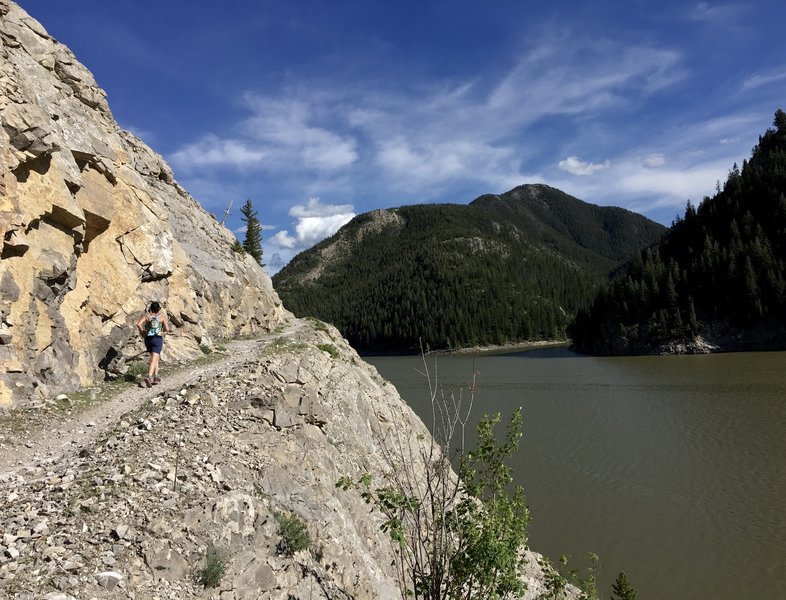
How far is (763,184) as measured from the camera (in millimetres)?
124250

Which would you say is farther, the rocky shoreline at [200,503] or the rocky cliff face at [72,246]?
the rocky cliff face at [72,246]

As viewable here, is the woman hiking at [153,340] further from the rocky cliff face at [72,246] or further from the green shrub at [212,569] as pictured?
the green shrub at [212,569]

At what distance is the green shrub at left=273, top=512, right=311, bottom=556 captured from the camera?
7.53 metres

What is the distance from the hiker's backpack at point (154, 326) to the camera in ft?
42.5

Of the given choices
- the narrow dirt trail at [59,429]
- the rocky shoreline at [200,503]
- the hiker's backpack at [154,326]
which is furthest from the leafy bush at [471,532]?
the hiker's backpack at [154,326]

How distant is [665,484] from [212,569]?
2386cm

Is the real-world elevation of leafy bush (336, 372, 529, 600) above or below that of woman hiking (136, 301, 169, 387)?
below

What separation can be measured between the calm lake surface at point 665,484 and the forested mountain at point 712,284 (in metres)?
56.1

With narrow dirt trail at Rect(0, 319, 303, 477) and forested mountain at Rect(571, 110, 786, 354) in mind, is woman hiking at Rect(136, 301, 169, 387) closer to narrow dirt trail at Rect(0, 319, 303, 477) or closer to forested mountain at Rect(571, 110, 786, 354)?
narrow dirt trail at Rect(0, 319, 303, 477)

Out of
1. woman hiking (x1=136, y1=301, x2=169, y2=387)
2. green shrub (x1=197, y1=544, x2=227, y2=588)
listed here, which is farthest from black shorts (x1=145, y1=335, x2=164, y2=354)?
green shrub (x1=197, y1=544, x2=227, y2=588)

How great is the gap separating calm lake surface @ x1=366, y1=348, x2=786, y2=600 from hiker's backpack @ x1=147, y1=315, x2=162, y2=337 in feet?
35.5

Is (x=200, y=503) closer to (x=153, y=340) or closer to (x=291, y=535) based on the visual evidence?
(x=291, y=535)

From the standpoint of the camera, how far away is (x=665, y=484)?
23141mm

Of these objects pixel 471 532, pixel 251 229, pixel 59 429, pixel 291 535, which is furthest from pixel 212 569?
pixel 251 229
